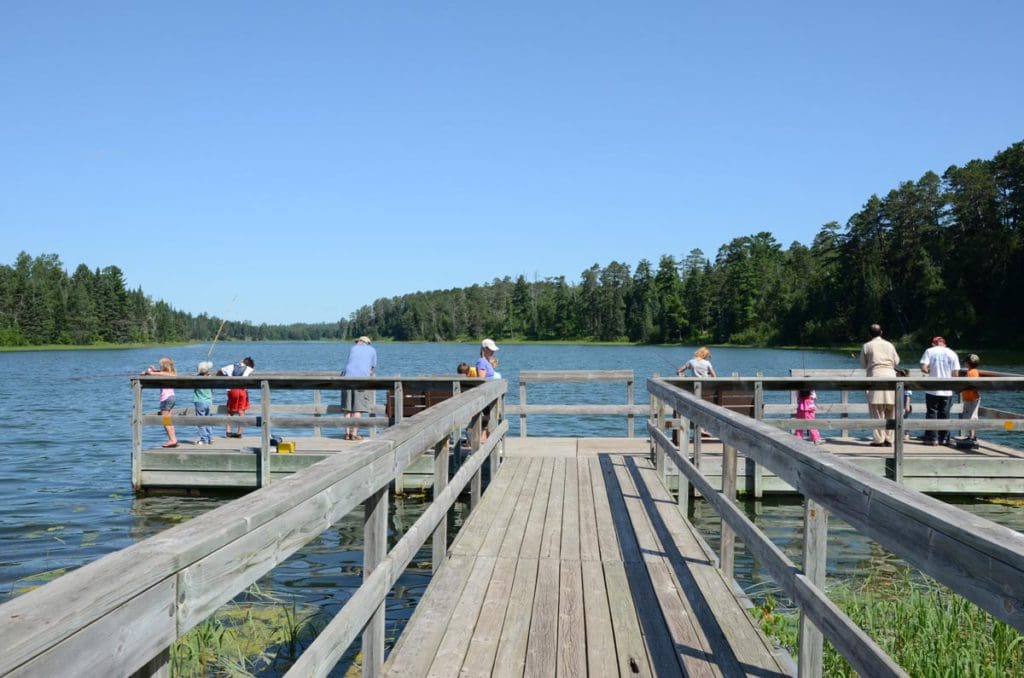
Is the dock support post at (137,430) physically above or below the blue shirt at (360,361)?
below

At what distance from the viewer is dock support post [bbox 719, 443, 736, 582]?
4.53m

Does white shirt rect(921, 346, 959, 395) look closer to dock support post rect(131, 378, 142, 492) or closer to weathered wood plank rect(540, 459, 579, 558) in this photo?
weathered wood plank rect(540, 459, 579, 558)

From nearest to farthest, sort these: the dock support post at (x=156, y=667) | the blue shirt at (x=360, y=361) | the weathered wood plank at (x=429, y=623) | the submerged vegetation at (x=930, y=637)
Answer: the dock support post at (x=156, y=667), the weathered wood plank at (x=429, y=623), the submerged vegetation at (x=930, y=637), the blue shirt at (x=360, y=361)

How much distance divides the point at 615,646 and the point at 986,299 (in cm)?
7594

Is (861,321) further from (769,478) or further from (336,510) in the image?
(336,510)

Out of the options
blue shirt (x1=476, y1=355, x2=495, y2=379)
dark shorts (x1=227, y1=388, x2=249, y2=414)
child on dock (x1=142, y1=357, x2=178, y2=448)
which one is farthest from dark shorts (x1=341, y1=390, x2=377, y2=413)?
child on dock (x1=142, y1=357, x2=178, y2=448)

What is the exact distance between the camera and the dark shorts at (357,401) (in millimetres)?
11562

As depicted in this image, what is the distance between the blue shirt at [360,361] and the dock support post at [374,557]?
8596 millimetres

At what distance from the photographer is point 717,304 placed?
11519cm

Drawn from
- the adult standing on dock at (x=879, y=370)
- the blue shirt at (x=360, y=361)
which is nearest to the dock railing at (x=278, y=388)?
the blue shirt at (x=360, y=361)

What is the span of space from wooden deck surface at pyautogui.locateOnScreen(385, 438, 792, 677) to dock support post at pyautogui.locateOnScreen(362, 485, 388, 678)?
4.6 inches

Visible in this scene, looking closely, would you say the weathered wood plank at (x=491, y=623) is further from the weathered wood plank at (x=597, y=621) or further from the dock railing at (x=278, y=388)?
the dock railing at (x=278, y=388)

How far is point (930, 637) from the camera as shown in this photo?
462cm

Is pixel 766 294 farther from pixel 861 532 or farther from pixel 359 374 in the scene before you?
pixel 861 532
